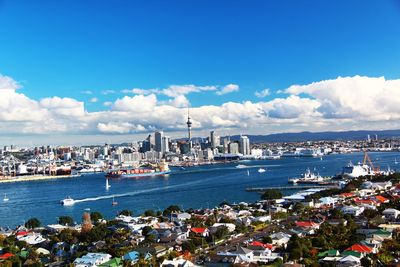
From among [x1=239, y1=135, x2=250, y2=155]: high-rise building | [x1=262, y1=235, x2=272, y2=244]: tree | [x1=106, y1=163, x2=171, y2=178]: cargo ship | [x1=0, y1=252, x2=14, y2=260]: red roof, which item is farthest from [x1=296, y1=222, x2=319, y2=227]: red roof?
[x1=239, y1=135, x2=250, y2=155]: high-rise building

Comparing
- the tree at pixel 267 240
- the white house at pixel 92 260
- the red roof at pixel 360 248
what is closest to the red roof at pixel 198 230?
the tree at pixel 267 240

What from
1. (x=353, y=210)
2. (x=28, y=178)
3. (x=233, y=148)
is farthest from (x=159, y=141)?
(x=353, y=210)

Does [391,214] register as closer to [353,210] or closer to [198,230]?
[353,210]

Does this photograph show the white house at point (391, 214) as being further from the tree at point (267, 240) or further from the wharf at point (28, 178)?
the wharf at point (28, 178)

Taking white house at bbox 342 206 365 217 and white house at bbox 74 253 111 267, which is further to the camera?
white house at bbox 342 206 365 217

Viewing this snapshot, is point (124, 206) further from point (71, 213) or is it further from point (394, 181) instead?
point (394, 181)

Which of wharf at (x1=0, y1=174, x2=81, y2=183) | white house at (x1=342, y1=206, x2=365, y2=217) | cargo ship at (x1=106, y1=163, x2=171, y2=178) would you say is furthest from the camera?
wharf at (x1=0, y1=174, x2=81, y2=183)

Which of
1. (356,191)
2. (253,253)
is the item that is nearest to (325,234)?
(253,253)

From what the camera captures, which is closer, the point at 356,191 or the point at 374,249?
the point at 374,249

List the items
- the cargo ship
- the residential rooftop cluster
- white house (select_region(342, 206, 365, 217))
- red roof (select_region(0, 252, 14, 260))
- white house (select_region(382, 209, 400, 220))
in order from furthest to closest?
the cargo ship → white house (select_region(342, 206, 365, 217)) → white house (select_region(382, 209, 400, 220)) → red roof (select_region(0, 252, 14, 260)) → the residential rooftop cluster

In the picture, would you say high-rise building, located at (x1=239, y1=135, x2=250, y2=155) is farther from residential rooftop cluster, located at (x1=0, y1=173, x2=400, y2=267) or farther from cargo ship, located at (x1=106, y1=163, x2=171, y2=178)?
residential rooftop cluster, located at (x1=0, y1=173, x2=400, y2=267)

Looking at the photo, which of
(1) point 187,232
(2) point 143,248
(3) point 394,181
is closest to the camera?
(2) point 143,248
